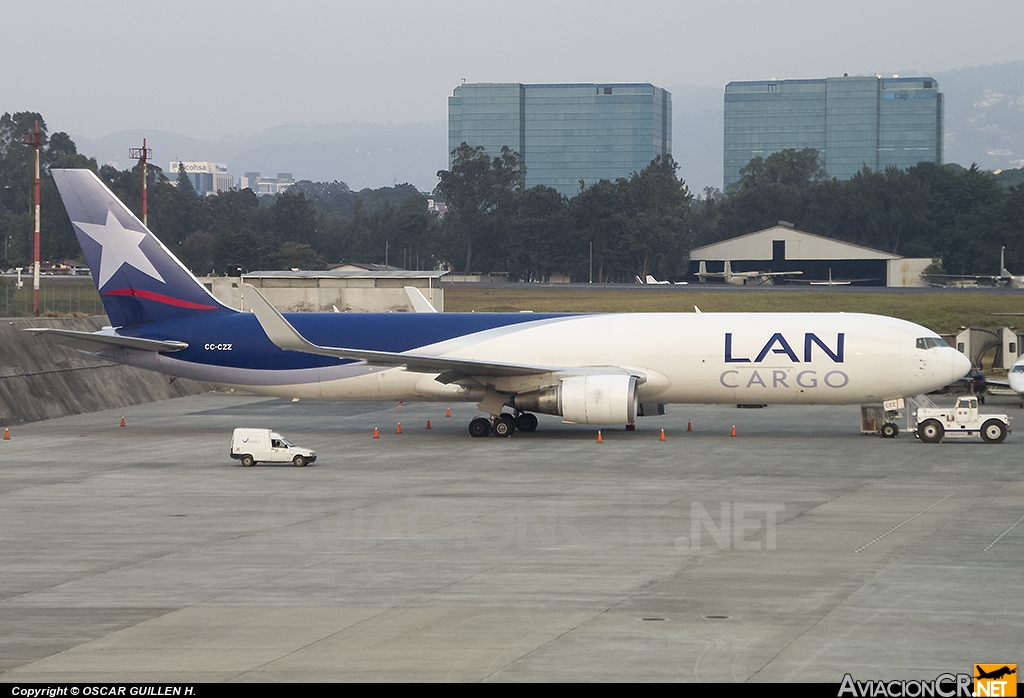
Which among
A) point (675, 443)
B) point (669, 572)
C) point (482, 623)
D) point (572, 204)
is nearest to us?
point (482, 623)

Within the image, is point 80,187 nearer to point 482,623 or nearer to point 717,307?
point 482,623

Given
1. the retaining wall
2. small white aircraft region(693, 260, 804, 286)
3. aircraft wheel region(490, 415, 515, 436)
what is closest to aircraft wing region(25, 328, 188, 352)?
the retaining wall

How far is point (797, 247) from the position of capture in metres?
148

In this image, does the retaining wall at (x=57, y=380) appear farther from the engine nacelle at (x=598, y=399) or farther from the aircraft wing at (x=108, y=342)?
the engine nacelle at (x=598, y=399)

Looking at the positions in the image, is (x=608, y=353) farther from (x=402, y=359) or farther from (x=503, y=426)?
(x=402, y=359)

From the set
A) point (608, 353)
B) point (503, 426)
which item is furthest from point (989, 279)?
point (503, 426)

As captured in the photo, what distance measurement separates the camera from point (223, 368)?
41.0 m

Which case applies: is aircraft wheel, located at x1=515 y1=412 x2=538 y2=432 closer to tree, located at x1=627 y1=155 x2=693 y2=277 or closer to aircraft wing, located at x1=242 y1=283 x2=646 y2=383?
aircraft wing, located at x1=242 y1=283 x2=646 y2=383

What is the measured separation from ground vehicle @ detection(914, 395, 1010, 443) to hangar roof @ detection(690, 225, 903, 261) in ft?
356

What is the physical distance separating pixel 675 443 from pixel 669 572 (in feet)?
60.5

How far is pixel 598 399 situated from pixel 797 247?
116122 mm

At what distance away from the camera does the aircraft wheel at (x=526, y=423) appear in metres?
40.7

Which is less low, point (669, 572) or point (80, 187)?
point (80, 187)

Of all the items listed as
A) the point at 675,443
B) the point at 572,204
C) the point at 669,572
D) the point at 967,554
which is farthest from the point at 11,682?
the point at 572,204
